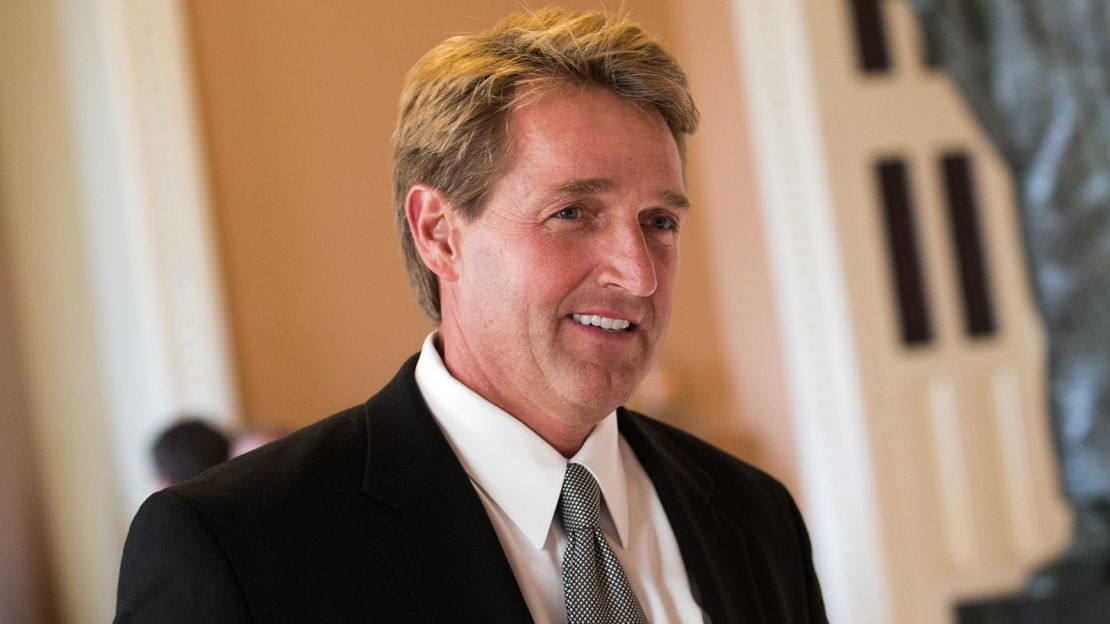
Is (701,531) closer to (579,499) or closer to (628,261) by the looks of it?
(579,499)

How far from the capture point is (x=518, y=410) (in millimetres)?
1637

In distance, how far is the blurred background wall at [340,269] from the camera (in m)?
5.39

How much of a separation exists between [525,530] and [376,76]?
4321 millimetres

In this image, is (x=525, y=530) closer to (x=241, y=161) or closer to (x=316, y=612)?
(x=316, y=612)

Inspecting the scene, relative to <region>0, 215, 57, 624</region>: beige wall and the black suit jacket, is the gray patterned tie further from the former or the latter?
<region>0, 215, 57, 624</region>: beige wall

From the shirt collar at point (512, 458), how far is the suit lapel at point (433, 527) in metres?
0.03

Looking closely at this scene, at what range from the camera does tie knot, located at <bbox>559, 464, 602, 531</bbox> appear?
5.24 ft

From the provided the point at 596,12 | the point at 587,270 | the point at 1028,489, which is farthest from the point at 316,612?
the point at 1028,489

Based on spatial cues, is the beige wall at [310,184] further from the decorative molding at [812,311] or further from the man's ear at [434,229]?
the man's ear at [434,229]

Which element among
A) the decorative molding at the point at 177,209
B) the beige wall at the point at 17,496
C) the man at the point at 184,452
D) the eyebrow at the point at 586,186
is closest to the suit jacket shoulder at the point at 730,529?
the eyebrow at the point at 586,186


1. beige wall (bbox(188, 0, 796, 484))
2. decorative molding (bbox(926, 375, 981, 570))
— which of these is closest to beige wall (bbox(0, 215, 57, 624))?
beige wall (bbox(188, 0, 796, 484))

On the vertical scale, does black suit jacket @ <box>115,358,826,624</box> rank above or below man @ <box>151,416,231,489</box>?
above

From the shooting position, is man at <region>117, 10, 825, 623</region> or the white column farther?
the white column

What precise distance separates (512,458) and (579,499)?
0.09 metres
